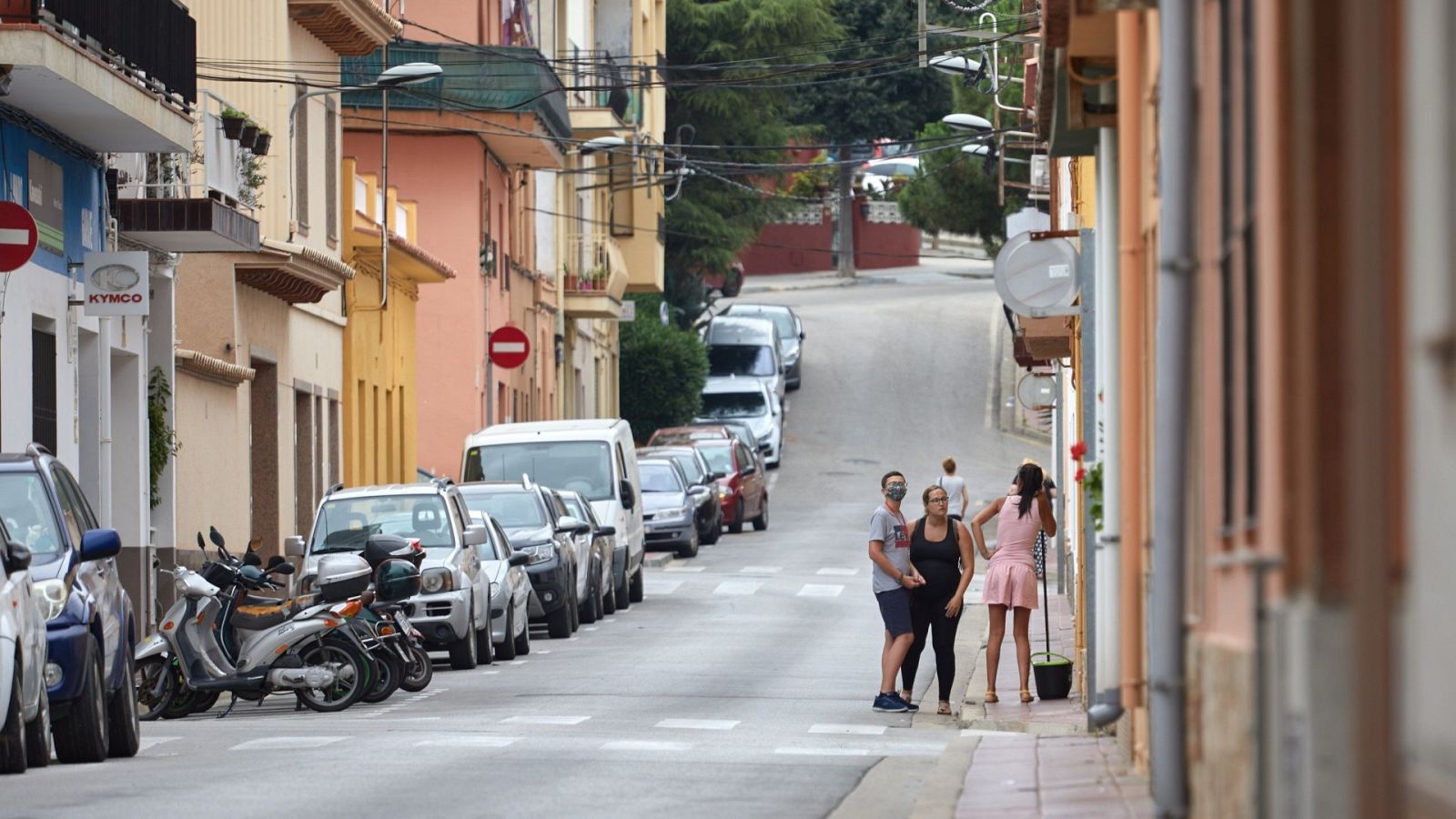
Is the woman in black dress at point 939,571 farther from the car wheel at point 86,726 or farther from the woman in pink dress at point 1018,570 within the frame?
the car wheel at point 86,726

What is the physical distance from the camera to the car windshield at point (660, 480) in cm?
4178

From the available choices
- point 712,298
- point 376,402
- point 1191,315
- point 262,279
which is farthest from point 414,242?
point 1191,315

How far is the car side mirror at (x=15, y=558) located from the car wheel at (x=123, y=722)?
2.35 metres

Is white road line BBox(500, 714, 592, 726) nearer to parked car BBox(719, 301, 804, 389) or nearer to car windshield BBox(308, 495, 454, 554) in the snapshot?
car windshield BBox(308, 495, 454, 554)

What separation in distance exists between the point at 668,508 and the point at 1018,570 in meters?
22.3

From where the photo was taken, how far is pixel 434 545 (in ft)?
76.3

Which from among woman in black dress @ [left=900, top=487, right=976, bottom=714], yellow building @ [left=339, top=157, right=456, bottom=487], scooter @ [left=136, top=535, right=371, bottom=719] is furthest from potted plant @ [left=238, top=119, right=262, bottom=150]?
woman in black dress @ [left=900, top=487, right=976, bottom=714]

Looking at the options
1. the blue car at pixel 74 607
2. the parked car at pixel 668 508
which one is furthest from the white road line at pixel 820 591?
the blue car at pixel 74 607

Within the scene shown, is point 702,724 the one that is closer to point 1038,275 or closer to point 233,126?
point 1038,275

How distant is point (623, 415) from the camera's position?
A: 216 ft

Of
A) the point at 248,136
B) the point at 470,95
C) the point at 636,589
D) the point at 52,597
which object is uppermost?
the point at 470,95

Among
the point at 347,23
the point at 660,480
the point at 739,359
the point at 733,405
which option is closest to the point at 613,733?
the point at 347,23

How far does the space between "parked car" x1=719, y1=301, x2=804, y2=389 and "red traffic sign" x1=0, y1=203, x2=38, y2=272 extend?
53.3 metres

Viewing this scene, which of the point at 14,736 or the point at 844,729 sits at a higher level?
the point at 14,736
